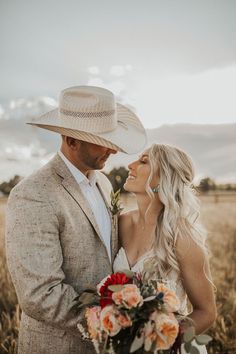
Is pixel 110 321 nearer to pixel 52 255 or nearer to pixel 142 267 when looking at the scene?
pixel 52 255

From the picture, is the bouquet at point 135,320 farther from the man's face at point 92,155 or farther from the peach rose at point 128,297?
the man's face at point 92,155

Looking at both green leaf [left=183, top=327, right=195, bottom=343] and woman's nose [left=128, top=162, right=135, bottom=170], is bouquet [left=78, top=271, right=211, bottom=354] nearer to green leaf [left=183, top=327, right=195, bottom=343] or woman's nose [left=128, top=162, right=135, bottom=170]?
green leaf [left=183, top=327, right=195, bottom=343]

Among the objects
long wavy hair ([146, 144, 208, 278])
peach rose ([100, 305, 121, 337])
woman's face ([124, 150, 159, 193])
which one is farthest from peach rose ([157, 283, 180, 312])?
woman's face ([124, 150, 159, 193])

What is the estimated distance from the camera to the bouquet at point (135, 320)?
188cm

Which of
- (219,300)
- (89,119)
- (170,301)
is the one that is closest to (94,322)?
(170,301)

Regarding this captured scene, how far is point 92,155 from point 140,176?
49 cm

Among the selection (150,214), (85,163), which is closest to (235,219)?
(150,214)

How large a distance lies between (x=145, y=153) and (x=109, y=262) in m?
0.81

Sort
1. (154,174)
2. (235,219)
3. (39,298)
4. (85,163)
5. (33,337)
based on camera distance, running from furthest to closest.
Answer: (235,219)
(154,174)
(85,163)
(33,337)
(39,298)

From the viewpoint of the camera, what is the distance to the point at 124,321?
1898 mm

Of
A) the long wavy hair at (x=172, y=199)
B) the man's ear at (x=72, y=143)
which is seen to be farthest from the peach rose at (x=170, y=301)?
the man's ear at (x=72, y=143)

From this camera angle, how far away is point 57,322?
2.20 meters

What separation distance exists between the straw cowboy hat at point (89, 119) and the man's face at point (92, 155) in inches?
2.6

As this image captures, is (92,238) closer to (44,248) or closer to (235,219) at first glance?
(44,248)
